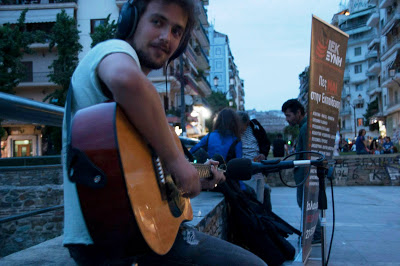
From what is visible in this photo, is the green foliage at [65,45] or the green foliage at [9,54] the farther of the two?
the green foliage at [65,45]

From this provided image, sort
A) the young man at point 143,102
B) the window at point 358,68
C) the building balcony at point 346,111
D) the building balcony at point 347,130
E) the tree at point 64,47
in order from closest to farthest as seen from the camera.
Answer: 1. the young man at point 143,102
2. the tree at point 64,47
3. the window at point 358,68
4. the building balcony at point 347,130
5. the building balcony at point 346,111

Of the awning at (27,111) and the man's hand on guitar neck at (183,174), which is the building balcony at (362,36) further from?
the man's hand on guitar neck at (183,174)

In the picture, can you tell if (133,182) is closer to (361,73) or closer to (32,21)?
(32,21)

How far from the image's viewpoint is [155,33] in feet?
4.87

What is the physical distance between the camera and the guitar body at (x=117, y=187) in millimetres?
1083

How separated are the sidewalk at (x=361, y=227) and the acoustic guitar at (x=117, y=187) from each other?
133 inches

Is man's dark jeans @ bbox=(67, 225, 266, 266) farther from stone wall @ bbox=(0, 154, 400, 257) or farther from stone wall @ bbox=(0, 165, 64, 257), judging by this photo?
stone wall @ bbox=(0, 165, 64, 257)

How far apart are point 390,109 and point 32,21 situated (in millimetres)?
38883

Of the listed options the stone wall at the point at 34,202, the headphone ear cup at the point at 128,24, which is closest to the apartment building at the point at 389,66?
the stone wall at the point at 34,202

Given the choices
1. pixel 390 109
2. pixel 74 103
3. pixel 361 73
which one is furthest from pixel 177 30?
pixel 361 73

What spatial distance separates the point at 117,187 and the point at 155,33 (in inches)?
24.8

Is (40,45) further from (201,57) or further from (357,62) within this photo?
(357,62)

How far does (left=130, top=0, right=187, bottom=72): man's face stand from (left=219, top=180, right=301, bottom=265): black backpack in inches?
121

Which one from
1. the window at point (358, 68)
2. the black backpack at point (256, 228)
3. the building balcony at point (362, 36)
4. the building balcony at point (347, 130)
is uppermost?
the building balcony at point (362, 36)
